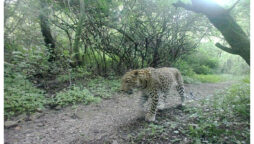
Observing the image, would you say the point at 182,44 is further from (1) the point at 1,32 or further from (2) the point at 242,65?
(1) the point at 1,32

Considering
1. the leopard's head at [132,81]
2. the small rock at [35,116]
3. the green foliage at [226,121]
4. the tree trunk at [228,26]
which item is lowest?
the small rock at [35,116]

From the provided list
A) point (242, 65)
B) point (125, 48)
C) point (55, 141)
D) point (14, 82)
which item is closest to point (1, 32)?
point (14, 82)

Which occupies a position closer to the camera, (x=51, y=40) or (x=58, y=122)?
(x=58, y=122)

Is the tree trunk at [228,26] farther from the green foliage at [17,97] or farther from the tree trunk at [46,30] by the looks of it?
the tree trunk at [46,30]

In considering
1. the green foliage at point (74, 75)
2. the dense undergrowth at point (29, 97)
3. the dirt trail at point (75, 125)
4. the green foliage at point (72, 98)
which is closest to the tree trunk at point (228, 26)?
the dirt trail at point (75, 125)

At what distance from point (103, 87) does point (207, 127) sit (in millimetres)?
4960

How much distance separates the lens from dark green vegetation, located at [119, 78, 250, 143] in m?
3.07

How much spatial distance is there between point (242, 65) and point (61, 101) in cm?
1420

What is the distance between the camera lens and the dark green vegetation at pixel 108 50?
3.40 meters

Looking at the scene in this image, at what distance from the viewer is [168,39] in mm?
9844

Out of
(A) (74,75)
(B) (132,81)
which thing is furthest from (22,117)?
(A) (74,75)

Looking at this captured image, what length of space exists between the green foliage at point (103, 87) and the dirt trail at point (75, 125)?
2.98ft

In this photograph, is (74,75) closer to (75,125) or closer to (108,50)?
(108,50)

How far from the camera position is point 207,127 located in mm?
3330
